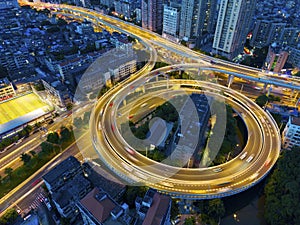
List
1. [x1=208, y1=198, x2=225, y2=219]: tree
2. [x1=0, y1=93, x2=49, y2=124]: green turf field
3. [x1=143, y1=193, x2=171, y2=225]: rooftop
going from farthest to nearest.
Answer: [x1=0, y1=93, x2=49, y2=124]: green turf field, [x1=208, y1=198, x2=225, y2=219]: tree, [x1=143, y1=193, x2=171, y2=225]: rooftop

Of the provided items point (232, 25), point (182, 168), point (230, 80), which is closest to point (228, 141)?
point (182, 168)

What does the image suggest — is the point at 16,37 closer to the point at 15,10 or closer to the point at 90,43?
the point at 90,43

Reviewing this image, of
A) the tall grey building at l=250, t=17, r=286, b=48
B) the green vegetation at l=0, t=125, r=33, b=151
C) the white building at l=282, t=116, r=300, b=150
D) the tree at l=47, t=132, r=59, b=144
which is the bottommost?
the green vegetation at l=0, t=125, r=33, b=151

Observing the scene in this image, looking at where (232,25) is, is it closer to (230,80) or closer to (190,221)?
(230,80)

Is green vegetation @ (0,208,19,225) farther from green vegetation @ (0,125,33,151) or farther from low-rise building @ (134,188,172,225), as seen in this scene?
low-rise building @ (134,188,172,225)

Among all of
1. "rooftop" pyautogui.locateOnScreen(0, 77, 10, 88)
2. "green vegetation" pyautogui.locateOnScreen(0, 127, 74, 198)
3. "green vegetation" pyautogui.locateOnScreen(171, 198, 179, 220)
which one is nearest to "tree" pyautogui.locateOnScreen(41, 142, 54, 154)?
"green vegetation" pyautogui.locateOnScreen(0, 127, 74, 198)
